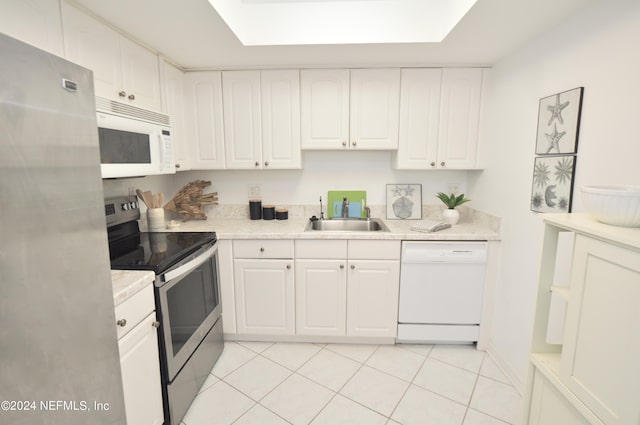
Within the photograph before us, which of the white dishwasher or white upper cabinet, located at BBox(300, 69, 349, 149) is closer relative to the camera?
the white dishwasher

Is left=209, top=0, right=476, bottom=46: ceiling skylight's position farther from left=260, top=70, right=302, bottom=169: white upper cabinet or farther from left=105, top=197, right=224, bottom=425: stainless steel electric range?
left=105, top=197, right=224, bottom=425: stainless steel electric range

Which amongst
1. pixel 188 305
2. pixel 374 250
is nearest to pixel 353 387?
pixel 374 250

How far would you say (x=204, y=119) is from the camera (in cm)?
244

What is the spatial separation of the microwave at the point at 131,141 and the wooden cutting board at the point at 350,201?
53.9 inches

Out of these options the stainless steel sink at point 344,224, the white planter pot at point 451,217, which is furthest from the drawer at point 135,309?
the white planter pot at point 451,217

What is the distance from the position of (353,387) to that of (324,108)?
6.64ft

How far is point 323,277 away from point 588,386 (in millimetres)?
1517

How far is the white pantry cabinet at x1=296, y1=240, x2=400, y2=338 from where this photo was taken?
2.17 metres

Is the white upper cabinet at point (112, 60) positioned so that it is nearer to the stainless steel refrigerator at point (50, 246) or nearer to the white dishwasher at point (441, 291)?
the stainless steel refrigerator at point (50, 246)

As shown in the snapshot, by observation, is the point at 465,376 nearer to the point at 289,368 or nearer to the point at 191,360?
the point at 289,368

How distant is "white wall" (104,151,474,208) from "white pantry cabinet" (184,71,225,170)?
0.98 feet

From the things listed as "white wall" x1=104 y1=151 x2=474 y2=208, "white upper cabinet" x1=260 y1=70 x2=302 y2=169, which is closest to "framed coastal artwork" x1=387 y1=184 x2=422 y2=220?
"white wall" x1=104 y1=151 x2=474 y2=208

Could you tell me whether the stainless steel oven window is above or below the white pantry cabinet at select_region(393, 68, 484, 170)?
below

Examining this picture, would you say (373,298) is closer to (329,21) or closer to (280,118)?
(280,118)
